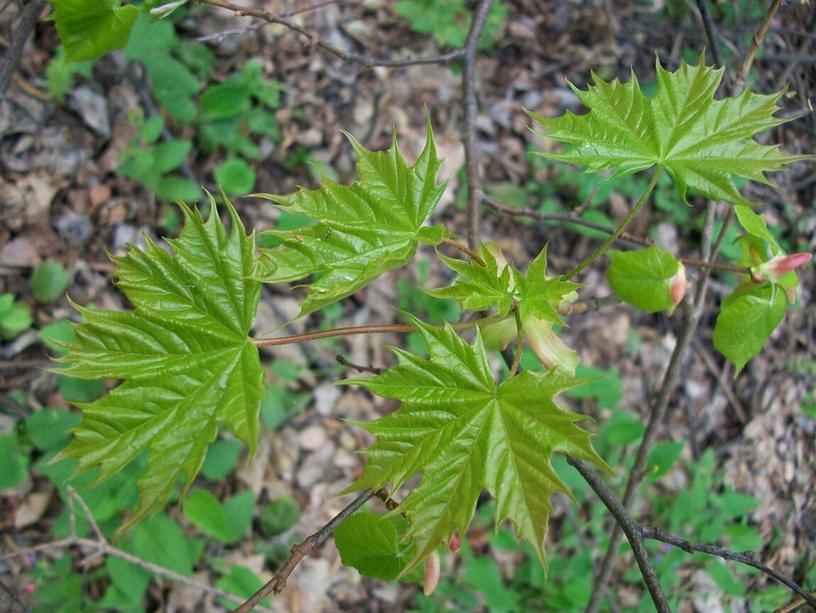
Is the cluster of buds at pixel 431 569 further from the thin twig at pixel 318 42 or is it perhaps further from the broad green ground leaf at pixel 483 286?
the thin twig at pixel 318 42

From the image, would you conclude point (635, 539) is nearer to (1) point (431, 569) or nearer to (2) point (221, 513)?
(1) point (431, 569)

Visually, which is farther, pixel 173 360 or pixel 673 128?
pixel 673 128

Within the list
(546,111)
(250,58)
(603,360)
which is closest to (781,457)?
(603,360)

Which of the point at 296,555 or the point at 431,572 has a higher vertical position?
the point at 296,555

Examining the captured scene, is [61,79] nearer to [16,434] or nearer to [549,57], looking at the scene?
[16,434]

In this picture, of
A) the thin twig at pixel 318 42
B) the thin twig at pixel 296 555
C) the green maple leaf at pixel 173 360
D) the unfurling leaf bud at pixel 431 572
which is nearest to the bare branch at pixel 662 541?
the unfurling leaf bud at pixel 431 572

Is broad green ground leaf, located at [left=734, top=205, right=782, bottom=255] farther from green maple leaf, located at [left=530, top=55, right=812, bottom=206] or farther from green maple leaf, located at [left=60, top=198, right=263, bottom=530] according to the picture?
green maple leaf, located at [left=60, top=198, right=263, bottom=530]

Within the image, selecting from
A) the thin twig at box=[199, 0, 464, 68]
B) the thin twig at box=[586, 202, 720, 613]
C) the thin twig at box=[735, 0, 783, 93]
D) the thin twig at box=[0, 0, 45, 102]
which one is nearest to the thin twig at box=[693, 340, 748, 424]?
the thin twig at box=[586, 202, 720, 613]

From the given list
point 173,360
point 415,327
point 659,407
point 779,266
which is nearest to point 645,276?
point 779,266
